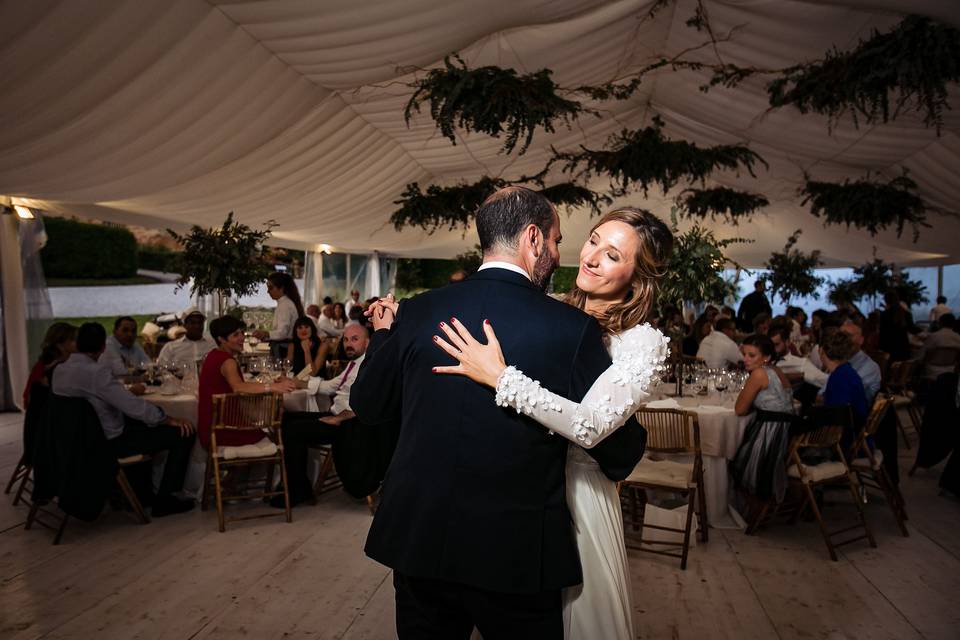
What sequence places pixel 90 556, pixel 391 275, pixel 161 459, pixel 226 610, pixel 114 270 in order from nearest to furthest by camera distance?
pixel 226 610 → pixel 90 556 → pixel 161 459 → pixel 114 270 → pixel 391 275

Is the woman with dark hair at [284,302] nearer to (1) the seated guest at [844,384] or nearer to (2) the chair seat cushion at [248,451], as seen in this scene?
(2) the chair seat cushion at [248,451]

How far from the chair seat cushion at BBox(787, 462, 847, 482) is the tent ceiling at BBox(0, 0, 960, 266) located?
258cm

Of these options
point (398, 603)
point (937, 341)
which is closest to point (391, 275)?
point (937, 341)

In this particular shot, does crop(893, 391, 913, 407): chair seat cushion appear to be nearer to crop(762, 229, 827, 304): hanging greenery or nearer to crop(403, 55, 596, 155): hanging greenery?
crop(403, 55, 596, 155): hanging greenery

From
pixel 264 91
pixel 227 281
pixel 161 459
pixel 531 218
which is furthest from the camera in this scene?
pixel 227 281

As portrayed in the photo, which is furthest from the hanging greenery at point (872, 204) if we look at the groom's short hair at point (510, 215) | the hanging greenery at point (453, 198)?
the groom's short hair at point (510, 215)

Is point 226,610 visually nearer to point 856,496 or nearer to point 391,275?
point 856,496

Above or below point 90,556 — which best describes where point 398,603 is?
above

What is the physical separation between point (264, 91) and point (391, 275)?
15.6 m

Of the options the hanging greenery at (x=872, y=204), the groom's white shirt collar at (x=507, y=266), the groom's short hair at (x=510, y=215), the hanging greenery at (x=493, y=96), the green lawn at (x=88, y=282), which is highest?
the hanging greenery at (x=493, y=96)

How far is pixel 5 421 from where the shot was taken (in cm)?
769

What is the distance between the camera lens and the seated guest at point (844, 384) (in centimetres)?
457

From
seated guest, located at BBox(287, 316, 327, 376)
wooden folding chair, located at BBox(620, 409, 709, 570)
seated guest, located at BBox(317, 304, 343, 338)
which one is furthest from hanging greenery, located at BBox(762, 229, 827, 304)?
wooden folding chair, located at BBox(620, 409, 709, 570)

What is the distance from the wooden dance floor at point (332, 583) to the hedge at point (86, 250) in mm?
13375
